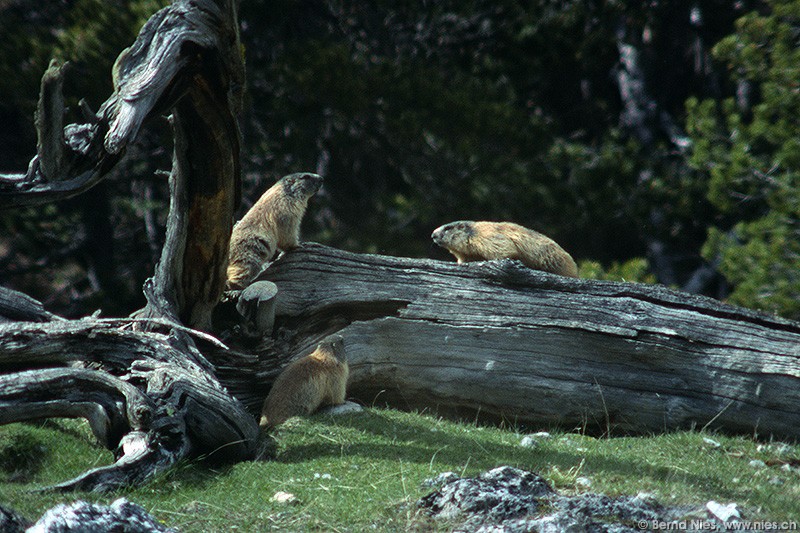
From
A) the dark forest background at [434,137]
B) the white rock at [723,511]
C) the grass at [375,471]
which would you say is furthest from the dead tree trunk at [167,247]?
the dark forest background at [434,137]

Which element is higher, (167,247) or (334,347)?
(167,247)

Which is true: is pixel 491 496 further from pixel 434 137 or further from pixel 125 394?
pixel 434 137

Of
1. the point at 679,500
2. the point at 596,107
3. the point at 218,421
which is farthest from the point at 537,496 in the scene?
the point at 596,107

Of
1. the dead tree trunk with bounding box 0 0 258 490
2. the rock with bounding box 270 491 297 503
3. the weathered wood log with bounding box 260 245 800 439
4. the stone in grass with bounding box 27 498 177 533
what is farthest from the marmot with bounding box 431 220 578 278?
the stone in grass with bounding box 27 498 177 533

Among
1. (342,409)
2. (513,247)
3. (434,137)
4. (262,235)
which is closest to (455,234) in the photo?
(513,247)

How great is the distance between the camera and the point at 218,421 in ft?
21.6

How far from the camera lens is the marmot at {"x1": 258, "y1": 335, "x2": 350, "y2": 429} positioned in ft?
24.8

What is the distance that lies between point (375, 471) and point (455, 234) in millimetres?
4426

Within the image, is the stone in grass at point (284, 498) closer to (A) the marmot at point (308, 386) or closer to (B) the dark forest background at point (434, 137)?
(A) the marmot at point (308, 386)

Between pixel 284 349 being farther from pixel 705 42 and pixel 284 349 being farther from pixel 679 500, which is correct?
pixel 705 42

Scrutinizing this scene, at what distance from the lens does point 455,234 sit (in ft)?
33.5

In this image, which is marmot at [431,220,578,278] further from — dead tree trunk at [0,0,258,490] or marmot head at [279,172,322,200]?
dead tree trunk at [0,0,258,490]

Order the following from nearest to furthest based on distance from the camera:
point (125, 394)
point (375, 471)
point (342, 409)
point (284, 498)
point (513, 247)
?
point (284, 498)
point (375, 471)
point (125, 394)
point (342, 409)
point (513, 247)

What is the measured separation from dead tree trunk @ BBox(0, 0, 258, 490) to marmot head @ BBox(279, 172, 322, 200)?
201 centimetres
